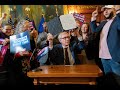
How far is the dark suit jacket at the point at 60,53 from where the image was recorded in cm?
216

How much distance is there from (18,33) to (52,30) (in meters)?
0.36

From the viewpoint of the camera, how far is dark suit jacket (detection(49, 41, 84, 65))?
216 cm

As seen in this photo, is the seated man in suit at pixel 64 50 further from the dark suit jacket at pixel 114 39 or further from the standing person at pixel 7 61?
the standing person at pixel 7 61

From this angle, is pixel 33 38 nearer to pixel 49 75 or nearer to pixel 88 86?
pixel 49 75

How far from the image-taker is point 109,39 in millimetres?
2029

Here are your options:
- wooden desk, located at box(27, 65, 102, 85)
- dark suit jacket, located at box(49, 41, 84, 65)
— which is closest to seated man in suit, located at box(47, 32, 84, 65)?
dark suit jacket, located at box(49, 41, 84, 65)

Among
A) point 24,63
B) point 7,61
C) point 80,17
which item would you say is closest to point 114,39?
point 80,17

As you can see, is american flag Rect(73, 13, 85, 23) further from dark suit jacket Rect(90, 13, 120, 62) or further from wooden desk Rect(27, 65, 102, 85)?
wooden desk Rect(27, 65, 102, 85)

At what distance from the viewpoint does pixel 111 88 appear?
210 cm

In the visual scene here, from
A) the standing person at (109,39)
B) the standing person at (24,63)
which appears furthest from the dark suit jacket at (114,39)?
the standing person at (24,63)

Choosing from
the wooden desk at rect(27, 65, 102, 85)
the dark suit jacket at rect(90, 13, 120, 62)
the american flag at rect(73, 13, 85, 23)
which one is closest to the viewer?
the wooden desk at rect(27, 65, 102, 85)

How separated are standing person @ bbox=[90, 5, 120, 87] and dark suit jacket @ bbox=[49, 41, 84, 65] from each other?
0.74 ft

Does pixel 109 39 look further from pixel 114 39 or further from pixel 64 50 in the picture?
pixel 64 50
